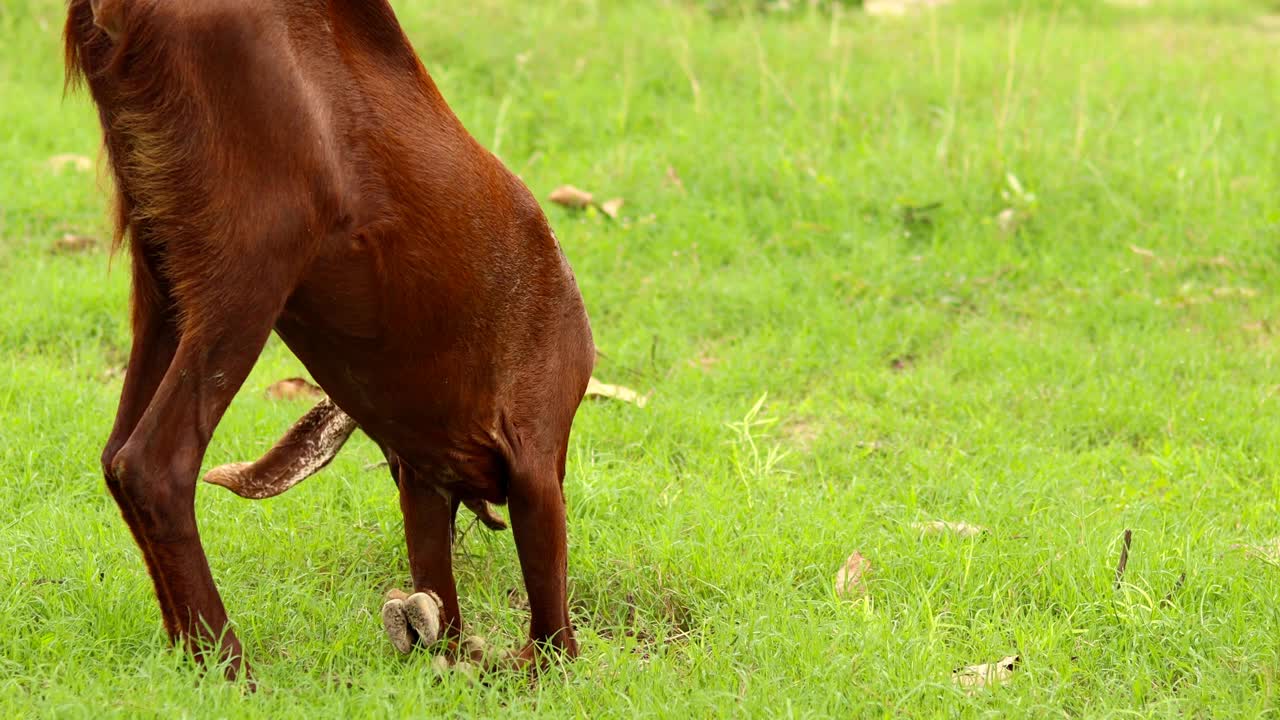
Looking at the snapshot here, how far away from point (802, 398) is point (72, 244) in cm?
302

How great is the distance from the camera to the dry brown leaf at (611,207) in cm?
595

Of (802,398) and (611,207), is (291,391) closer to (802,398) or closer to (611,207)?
(802,398)

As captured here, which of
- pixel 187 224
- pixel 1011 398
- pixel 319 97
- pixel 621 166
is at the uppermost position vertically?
pixel 319 97

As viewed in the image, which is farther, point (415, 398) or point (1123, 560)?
point (1123, 560)

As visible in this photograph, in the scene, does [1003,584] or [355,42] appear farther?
[1003,584]

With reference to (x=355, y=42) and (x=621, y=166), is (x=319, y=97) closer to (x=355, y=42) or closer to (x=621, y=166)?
(x=355, y=42)

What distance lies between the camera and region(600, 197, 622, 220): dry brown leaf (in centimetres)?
595

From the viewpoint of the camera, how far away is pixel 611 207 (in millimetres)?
5957

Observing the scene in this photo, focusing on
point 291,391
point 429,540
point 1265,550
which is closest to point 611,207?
point 291,391

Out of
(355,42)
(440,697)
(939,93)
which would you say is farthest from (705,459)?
(939,93)

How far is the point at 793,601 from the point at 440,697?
956 mm

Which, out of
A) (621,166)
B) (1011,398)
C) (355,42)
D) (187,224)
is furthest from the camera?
(621,166)

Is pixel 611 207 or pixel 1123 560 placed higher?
pixel 611 207

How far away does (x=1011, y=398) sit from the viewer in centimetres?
480
